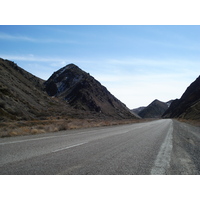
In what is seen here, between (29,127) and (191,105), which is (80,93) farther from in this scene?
(29,127)

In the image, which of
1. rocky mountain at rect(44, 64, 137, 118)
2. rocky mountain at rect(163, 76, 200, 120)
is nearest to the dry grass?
rocky mountain at rect(163, 76, 200, 120)

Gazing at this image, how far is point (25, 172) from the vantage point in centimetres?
434

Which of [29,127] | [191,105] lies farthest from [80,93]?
[29,127]

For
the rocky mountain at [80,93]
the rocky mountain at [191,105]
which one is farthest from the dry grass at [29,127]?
the rocky mountain at [80,93]

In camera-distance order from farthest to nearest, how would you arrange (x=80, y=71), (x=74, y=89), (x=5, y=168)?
1. (x=80, y=71)
2. (x=74, y=89)
3. (x=5, y=168)

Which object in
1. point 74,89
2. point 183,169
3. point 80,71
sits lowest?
point 183,169

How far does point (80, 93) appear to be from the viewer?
9588cm

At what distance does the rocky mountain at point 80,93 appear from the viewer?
9200 cm

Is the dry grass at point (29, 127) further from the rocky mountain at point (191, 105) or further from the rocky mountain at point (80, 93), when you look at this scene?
the rocky mountain at point (80, 93)

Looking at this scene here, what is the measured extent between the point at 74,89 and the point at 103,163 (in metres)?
98.0

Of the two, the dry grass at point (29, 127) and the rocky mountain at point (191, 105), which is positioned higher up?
the rocky mountain at point (191, 105)
